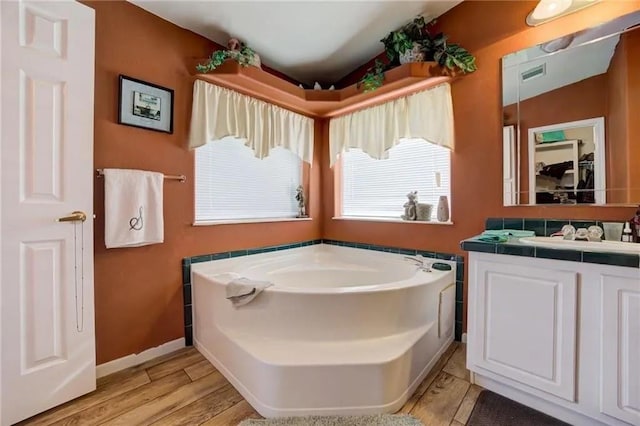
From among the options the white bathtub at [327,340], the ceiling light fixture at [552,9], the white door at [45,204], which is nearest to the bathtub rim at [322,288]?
the white bathtub at [327,340]

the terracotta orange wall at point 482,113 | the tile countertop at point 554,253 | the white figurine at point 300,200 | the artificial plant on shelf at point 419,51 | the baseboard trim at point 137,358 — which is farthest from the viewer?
the white figurine at point 300,200

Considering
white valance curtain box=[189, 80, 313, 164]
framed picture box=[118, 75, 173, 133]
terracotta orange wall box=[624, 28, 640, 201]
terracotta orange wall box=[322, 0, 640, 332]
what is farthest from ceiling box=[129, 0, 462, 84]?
terracotta orange wall box=[624, 28, 640, 201]

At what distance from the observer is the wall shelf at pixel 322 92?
2.13 metres

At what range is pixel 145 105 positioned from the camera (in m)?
1.92

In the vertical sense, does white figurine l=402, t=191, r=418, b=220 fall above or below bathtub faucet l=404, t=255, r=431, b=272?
above

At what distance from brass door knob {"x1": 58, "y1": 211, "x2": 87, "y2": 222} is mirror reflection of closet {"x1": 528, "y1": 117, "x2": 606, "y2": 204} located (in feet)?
9.09

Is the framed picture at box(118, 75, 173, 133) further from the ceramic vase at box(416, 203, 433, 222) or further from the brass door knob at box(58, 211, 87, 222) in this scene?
the ceramic vase at box(416, 203, 433, 222)

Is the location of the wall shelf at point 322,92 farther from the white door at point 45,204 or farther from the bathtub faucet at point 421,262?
the bathtub faucet at point 421,262

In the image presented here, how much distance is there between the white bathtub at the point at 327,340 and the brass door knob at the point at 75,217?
31.5 inches

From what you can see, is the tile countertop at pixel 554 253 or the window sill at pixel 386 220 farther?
the window sill at pixel 386 220

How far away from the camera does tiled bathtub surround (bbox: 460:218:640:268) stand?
1.17 metres

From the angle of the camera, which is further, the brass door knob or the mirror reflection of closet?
the mirror reflection of closet

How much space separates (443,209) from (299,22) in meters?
1.88

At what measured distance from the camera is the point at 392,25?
2.31 m
